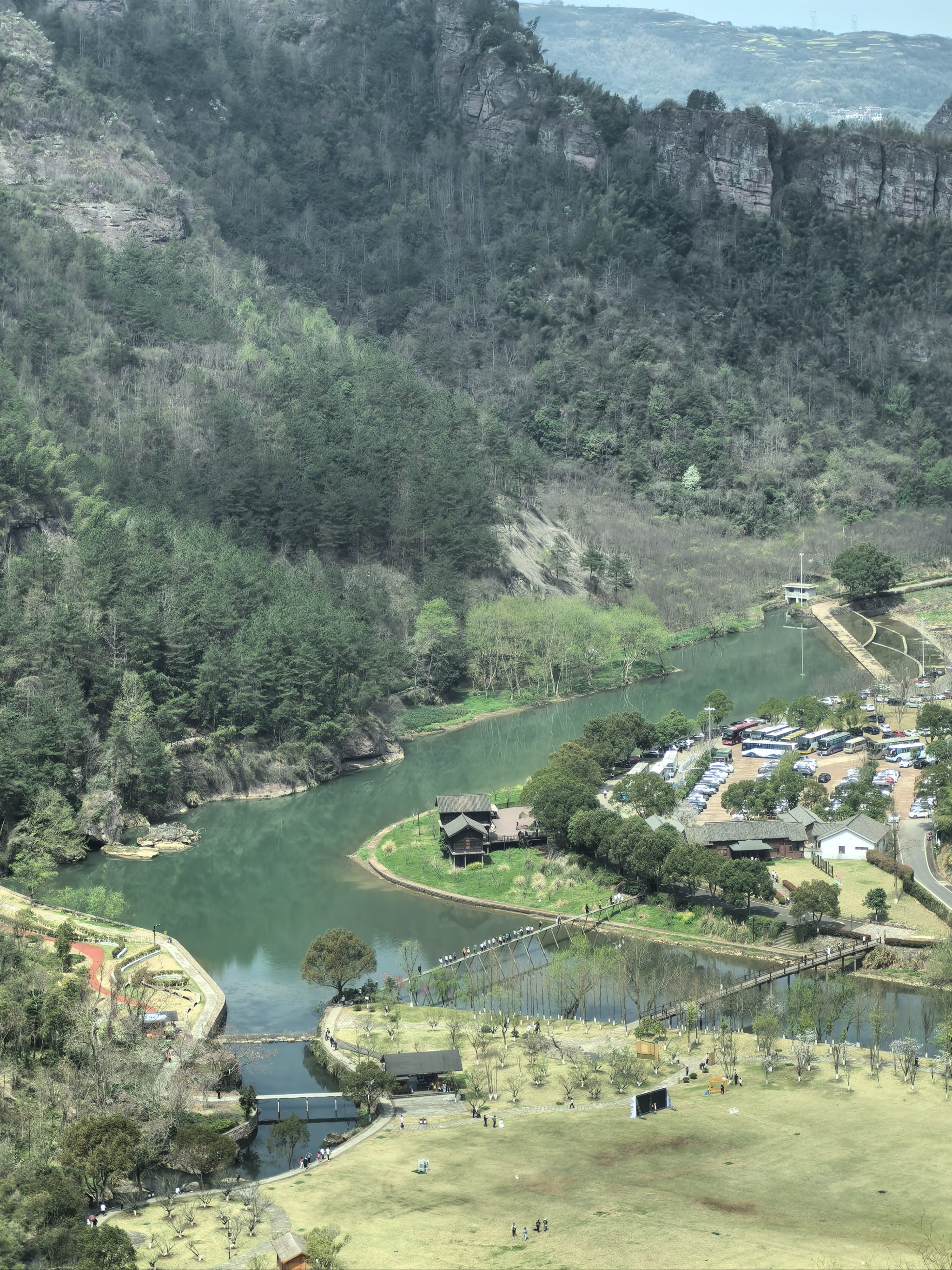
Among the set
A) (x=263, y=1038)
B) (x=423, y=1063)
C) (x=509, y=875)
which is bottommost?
(x=263, y=1038)

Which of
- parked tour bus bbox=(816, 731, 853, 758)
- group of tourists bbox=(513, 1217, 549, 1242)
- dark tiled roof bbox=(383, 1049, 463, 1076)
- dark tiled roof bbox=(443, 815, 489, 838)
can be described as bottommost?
dark tiled roof bbox=(443, 815, 489, 838)

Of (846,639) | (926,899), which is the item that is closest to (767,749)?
(926,899)

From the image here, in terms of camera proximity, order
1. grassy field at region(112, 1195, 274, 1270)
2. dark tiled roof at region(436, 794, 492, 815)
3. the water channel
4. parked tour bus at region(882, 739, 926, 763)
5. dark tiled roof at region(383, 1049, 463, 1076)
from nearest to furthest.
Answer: grassy field at region(112, 1195, 274, 1270), dark tiled roof at region(383, 1049, 463, 1076), the water channel, dark tiled roof at region(436, 794, 492, 815), parked tour bus at region(882, 739, 926, 763)

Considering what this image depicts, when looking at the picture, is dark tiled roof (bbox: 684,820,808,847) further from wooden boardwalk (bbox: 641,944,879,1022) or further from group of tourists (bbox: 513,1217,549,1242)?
group of tourists (bbox: 513,1217,549,1242)

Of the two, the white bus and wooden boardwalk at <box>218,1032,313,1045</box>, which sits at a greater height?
the white bus

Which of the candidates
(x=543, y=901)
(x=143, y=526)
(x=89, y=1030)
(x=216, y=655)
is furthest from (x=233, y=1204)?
(x=143, y=526)

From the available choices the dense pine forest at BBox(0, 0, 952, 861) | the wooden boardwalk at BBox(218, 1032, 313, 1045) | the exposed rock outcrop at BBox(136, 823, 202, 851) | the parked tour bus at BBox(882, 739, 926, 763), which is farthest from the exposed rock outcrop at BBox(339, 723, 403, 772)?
the wooden boardwalk at BBox(218, 1032, 313, 1045)

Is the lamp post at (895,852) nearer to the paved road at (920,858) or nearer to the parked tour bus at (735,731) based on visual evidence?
the paved road at (920,858)

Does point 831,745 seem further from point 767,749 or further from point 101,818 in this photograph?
point 101,818
